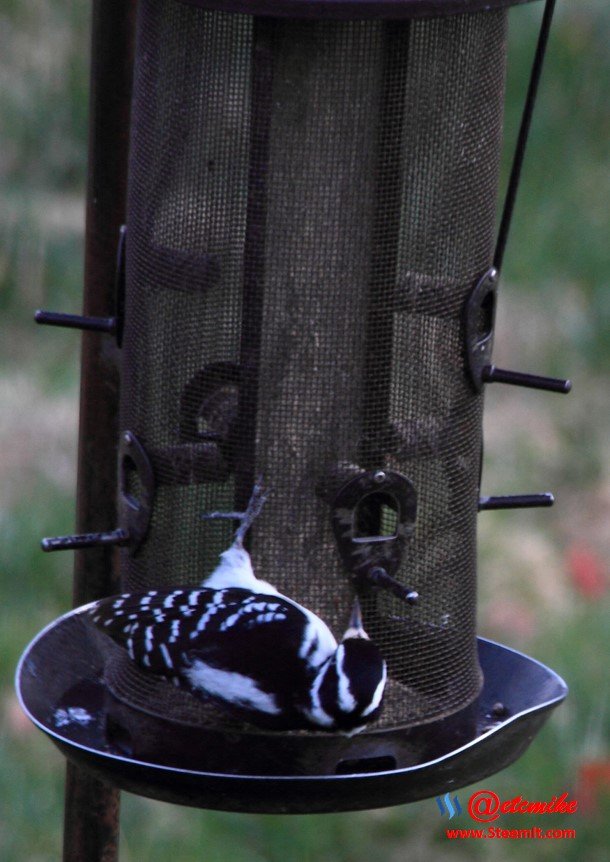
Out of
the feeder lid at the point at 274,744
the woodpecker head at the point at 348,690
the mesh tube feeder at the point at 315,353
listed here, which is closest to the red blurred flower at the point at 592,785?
the feeder lid at the point at 274,744

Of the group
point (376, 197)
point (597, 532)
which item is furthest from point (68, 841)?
point (597, 532)

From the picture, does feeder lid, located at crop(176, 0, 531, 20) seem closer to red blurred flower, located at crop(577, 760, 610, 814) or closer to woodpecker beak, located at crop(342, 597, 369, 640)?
woodpecker beak, located at crop(342, 597, 369, 640)

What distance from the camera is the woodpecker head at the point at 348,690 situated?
8.14ft

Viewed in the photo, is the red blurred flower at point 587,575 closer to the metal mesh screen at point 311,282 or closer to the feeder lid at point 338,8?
the metal mesh screen at point 311,282

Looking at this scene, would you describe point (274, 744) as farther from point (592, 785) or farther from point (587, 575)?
point (587, 575)

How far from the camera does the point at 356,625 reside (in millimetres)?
2680

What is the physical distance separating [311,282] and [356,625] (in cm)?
61

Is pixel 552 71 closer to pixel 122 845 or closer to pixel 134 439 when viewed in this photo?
pixel 122 845

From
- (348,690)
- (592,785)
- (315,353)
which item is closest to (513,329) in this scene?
(592,785)

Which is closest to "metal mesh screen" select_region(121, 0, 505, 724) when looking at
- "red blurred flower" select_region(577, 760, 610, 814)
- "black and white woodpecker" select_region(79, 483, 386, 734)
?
"black and white woodpecker" select_region(79, 483, 386, 734)

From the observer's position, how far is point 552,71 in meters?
6.70

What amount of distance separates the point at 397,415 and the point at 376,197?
0.39 metres

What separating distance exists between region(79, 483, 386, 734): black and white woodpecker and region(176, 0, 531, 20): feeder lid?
91 cm

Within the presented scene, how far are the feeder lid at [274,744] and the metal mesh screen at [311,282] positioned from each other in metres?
0.14
